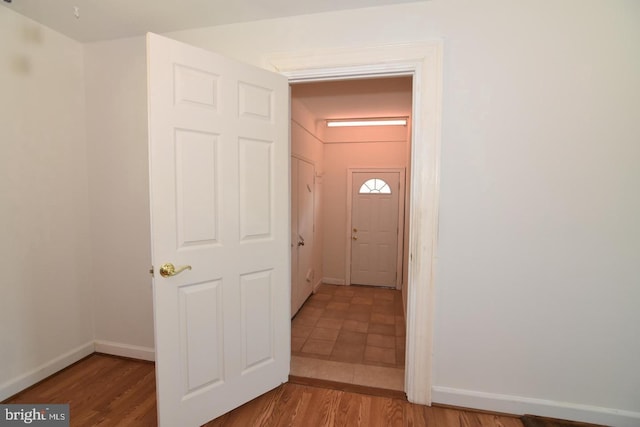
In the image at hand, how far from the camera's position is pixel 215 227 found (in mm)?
1716

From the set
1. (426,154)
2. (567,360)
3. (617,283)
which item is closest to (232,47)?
(426,154)

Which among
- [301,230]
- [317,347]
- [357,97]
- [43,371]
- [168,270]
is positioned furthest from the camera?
[301,230]

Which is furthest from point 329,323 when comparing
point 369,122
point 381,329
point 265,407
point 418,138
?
point 369,122

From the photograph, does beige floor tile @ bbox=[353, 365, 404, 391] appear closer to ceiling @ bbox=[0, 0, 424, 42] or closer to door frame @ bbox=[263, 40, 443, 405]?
door frame @ bbox=[263, 40, 443, 405]

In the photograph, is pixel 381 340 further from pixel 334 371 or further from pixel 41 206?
pixel 41 206

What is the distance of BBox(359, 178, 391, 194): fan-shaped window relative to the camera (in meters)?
4.83

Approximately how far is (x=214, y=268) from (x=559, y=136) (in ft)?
7.28

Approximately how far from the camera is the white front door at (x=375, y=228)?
481 cm

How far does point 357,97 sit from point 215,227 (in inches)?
95.0

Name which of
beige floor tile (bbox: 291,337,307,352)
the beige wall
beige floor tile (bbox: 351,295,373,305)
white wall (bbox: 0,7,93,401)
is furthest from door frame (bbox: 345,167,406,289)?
white wall (bbox: 0,7,93,401)

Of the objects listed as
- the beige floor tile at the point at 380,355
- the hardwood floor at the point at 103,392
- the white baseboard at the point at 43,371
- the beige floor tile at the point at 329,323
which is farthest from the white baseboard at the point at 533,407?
the white baseboard at the point at 43,371

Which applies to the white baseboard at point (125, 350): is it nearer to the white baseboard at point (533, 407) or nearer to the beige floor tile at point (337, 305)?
the beige floor tile at point (337, 305)

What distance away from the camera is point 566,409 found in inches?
69.1

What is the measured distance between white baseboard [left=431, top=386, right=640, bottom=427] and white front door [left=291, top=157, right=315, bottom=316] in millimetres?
1983
